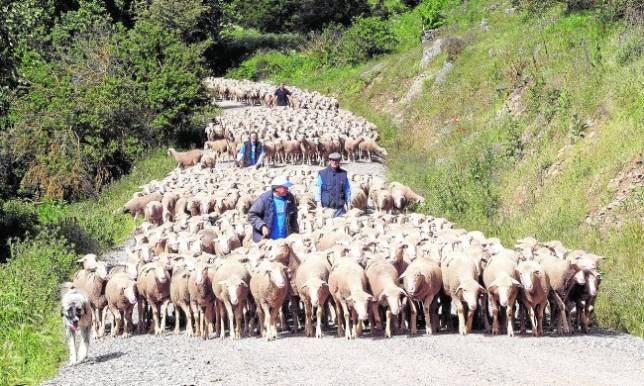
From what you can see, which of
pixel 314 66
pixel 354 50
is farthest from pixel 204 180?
pixel 314 66

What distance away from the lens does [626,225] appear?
55.4 ft

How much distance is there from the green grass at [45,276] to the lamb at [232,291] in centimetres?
226

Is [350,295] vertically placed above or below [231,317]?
above

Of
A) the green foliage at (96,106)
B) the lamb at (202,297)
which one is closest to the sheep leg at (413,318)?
the lamb at (202,297)

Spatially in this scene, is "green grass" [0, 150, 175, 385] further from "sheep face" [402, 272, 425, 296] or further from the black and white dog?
"sheep face" [402, 272, 425, 296]

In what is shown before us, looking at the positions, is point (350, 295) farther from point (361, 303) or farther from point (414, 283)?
point (414, 283)

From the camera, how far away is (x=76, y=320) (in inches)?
491

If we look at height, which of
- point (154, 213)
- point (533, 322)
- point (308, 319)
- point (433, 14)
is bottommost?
point (533, 322)

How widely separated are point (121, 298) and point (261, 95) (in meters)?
43.1

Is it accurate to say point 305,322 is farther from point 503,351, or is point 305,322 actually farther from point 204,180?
point 204,180

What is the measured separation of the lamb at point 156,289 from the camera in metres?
14.7

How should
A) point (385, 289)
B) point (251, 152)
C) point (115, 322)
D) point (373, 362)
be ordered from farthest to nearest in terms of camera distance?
point (251, 152) → point (115, 322) → point (385, 289) → point (373, 362)

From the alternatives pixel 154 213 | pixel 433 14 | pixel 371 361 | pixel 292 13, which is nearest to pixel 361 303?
pixel 371 361

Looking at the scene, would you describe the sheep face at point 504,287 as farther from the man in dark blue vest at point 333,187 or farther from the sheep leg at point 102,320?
the man in dark blue vest at point 333,187
